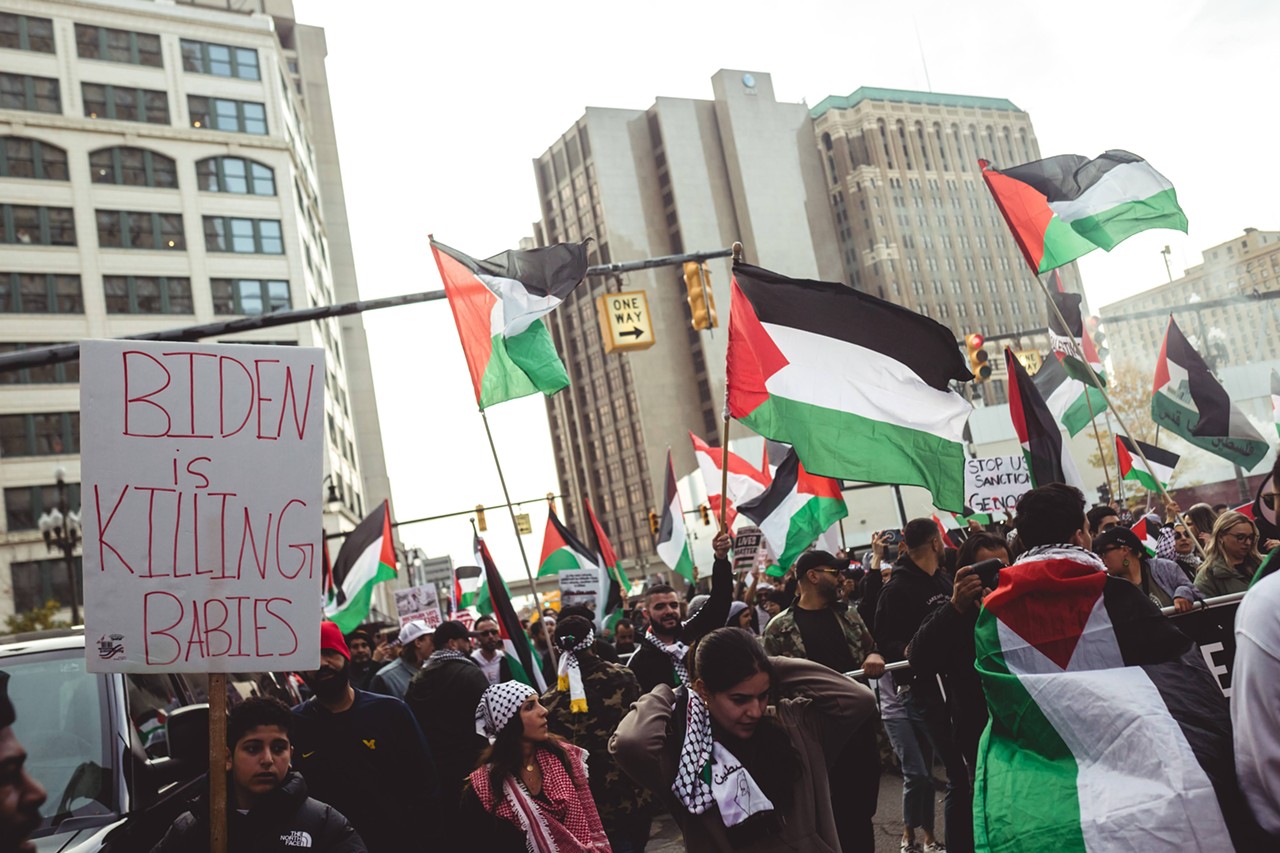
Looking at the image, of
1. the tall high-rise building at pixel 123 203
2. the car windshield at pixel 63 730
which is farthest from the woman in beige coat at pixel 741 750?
the tall high-rise building at pixel 123 203

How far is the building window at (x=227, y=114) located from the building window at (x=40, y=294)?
35.5ft

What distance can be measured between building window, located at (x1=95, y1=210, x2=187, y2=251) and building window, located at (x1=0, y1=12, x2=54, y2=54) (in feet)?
27.5

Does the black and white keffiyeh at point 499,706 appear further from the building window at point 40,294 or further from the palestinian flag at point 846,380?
the building window at point 40,294

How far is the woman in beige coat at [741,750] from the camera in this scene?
3709 millimetres

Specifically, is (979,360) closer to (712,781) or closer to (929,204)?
(712,781)

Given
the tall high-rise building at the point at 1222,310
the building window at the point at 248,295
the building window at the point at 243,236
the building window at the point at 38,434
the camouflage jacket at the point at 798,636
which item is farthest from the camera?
the tall high-rise building at the point at 1222,310

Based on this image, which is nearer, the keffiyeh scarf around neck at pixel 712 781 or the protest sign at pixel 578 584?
the keffiyeh scarf around neck at pixel 712 781

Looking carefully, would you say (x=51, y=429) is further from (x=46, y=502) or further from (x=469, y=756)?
(x=469, y=756)

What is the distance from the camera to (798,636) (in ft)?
22.8

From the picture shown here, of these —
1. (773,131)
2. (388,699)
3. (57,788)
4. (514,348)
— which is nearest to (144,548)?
(57,788)

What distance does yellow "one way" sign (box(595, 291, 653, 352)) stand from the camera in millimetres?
18266

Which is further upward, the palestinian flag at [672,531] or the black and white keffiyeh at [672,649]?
the palestinian flag at [672,531]

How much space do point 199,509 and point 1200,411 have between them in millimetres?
13173

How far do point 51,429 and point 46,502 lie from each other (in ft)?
11.7
